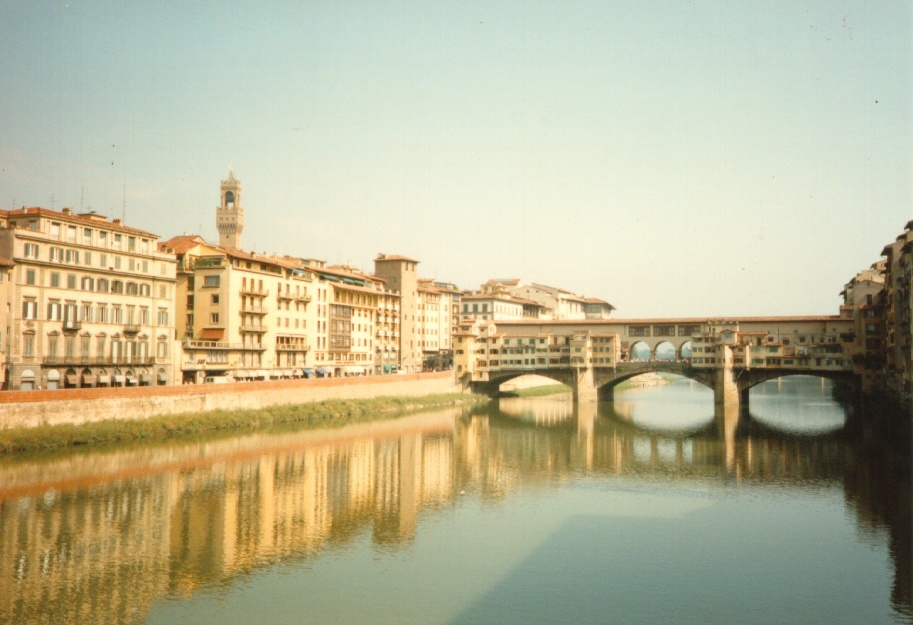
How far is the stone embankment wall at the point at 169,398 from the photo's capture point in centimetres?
3669

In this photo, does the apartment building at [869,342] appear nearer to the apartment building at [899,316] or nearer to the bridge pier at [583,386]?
the apartment building at [899,316]

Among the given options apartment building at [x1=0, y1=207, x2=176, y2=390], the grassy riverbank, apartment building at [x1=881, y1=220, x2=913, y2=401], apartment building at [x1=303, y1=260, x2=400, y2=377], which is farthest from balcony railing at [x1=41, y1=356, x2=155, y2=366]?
apartment building at [x1=881, y1=220, x2=913, y2=401]

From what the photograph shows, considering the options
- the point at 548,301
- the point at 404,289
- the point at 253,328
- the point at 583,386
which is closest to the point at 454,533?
the point at 253,328

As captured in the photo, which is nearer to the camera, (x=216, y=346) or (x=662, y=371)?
(x=216, y=346)

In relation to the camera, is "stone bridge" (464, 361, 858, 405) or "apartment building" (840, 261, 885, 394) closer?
"apartment building" (840, 261, 885, 394)

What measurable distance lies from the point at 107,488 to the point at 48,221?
19734mm

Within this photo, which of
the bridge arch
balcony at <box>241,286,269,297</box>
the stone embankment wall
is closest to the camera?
the stone embankment wall

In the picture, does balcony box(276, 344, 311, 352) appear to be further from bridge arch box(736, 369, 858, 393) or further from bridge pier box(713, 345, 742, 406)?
bridge arch box(736, 369, 858, 393)

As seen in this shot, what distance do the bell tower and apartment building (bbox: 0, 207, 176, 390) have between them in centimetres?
3777

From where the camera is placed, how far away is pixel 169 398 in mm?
44531

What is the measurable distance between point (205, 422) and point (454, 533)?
2402 cm

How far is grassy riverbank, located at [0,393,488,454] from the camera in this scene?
36125 millimetres

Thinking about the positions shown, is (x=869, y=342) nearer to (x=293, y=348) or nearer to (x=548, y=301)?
(x=293, y=348)

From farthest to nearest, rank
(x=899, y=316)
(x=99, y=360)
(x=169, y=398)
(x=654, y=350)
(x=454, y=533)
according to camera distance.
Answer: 1. (x=654, y=350)
2. (x=899, y=316)
3. (x=99, y=360)
4. (x=169, y=398)
5. (x=454, y=533)
